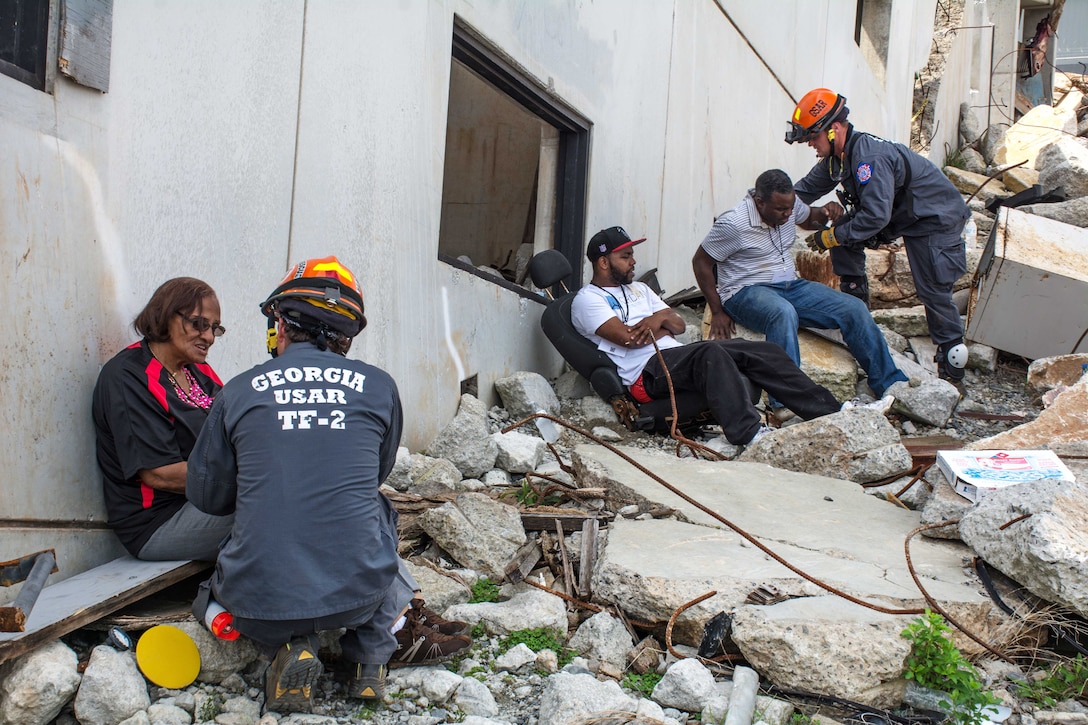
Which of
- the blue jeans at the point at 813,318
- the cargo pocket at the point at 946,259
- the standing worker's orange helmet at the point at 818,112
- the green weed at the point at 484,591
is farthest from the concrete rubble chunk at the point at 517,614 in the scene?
the standing worker's orange helmet at the point at 818,112

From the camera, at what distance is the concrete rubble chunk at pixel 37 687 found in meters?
2.34

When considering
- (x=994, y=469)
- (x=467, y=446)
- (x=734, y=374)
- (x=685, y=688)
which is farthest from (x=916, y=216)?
(x=685, y=688)

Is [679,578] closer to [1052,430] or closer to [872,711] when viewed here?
[872,711]

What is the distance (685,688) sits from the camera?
2766 mm

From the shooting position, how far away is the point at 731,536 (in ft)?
12.5

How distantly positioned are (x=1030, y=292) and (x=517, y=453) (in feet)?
13.5

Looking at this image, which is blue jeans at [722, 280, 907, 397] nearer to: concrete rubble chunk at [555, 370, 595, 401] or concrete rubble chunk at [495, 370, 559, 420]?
concrete rubble chunk at [555, 370, 595, 401]

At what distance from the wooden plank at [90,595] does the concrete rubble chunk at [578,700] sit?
45.7 inches

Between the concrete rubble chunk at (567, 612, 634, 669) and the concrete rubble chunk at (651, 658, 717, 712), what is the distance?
25cm

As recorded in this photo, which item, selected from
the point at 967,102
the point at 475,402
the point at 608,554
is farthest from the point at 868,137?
the point at 967,102

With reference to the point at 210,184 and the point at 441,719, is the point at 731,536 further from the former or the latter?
the point at 210,184

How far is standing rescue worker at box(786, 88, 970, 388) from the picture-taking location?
6.29 meters

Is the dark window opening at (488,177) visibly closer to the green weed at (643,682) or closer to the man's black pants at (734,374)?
the man's black pants at (734,374)

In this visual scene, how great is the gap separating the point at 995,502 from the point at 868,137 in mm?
3569
